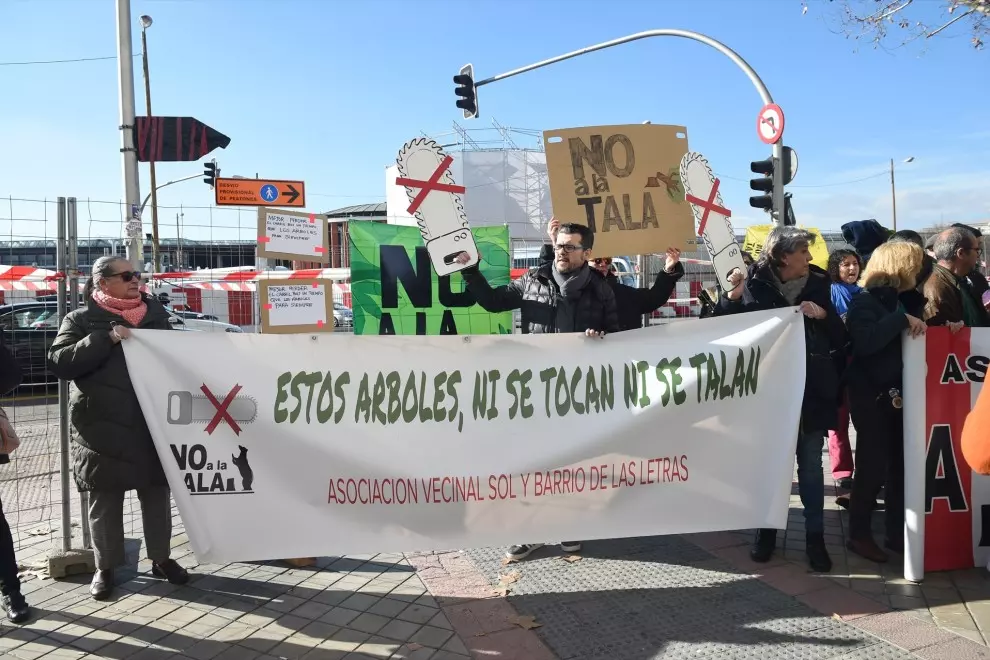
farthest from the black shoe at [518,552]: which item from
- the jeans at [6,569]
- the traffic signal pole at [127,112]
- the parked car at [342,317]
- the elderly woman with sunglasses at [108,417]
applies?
the parked car at [342,317]

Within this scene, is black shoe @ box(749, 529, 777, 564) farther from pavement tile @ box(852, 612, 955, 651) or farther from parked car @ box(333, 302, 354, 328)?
parked car @ box(333, 302, 354, 328)

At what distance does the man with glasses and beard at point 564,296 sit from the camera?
4328 millimetres

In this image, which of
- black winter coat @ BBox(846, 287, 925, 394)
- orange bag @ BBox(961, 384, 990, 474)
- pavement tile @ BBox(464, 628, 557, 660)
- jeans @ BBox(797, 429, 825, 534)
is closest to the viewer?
orange bag @ BBox(961, 384, 990, 474)

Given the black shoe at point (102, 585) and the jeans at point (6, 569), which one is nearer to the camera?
the jeans at point (6, 569)

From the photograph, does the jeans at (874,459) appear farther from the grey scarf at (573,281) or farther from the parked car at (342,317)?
the parked car at (342,317)

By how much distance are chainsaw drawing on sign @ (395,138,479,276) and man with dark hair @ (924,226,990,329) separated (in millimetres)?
2594

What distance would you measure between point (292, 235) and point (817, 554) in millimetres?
3710

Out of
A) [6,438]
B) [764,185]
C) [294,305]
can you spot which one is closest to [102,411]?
[6,438]

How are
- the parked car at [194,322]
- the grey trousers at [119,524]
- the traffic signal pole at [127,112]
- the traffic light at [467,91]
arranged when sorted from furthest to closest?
the traffic light at [467,91]
the parked car at [194,322]
the traffic signal pole at [127,112]
the grey trousers at [119,524]

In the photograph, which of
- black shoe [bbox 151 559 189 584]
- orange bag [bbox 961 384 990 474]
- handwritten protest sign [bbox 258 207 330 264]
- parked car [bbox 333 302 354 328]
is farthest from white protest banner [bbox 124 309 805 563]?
parked car [bbox 333 302 354 328]

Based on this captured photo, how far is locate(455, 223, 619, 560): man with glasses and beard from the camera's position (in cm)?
433

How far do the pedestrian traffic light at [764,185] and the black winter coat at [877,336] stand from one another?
5.91 meters

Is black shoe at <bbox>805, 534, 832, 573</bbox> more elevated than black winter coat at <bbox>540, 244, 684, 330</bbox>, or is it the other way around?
black winter coat at <bbox>540, 244, 684, 330</bbox>

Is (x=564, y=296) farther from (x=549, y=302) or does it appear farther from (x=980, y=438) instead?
(x=980, y=438)
